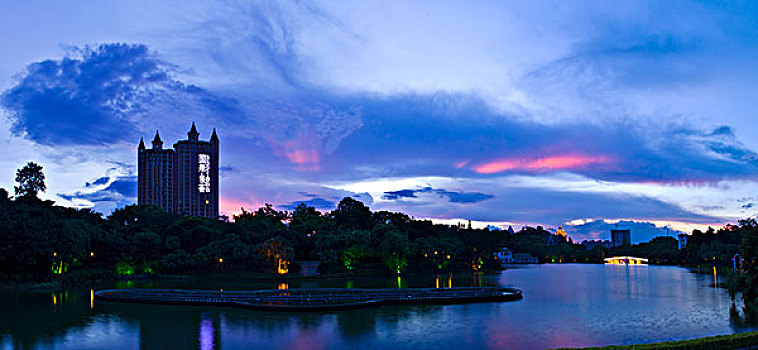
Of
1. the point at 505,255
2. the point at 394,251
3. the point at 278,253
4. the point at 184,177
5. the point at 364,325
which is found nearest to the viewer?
the point at 364,325

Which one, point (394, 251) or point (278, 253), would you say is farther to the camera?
point (394, 251)

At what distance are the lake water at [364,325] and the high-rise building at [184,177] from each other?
147 meters

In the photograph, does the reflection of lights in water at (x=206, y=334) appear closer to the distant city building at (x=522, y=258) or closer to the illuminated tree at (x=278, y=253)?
the illuminated tree at (x=278, y=253)

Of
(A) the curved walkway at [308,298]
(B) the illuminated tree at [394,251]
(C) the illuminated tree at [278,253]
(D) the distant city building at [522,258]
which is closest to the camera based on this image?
(A) the curved walkway at [308,298]

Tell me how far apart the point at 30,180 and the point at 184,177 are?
4047 inches

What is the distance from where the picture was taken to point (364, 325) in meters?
27.4

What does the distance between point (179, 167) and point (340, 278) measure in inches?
5159

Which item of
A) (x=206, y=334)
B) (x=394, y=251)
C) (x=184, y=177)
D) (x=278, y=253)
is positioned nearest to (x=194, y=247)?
(x=278, y=253)

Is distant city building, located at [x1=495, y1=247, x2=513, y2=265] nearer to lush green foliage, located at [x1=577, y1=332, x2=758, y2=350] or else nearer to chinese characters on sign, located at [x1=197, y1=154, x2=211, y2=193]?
chinese characters on sign, located at [x1=197, y1=154, x2=211, y2=193]

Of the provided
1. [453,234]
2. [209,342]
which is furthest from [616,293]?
[453,234]

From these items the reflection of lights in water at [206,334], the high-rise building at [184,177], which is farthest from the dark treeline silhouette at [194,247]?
the high-rise building at [184,177]

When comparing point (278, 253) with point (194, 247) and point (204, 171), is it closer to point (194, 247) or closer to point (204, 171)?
point (194, 247)

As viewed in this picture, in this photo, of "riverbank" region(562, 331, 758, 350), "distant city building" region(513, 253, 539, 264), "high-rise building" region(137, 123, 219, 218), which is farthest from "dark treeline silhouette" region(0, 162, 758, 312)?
"high-rise building" region(137, 123, 219, 218)

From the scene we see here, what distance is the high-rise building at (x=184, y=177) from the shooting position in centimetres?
18150
